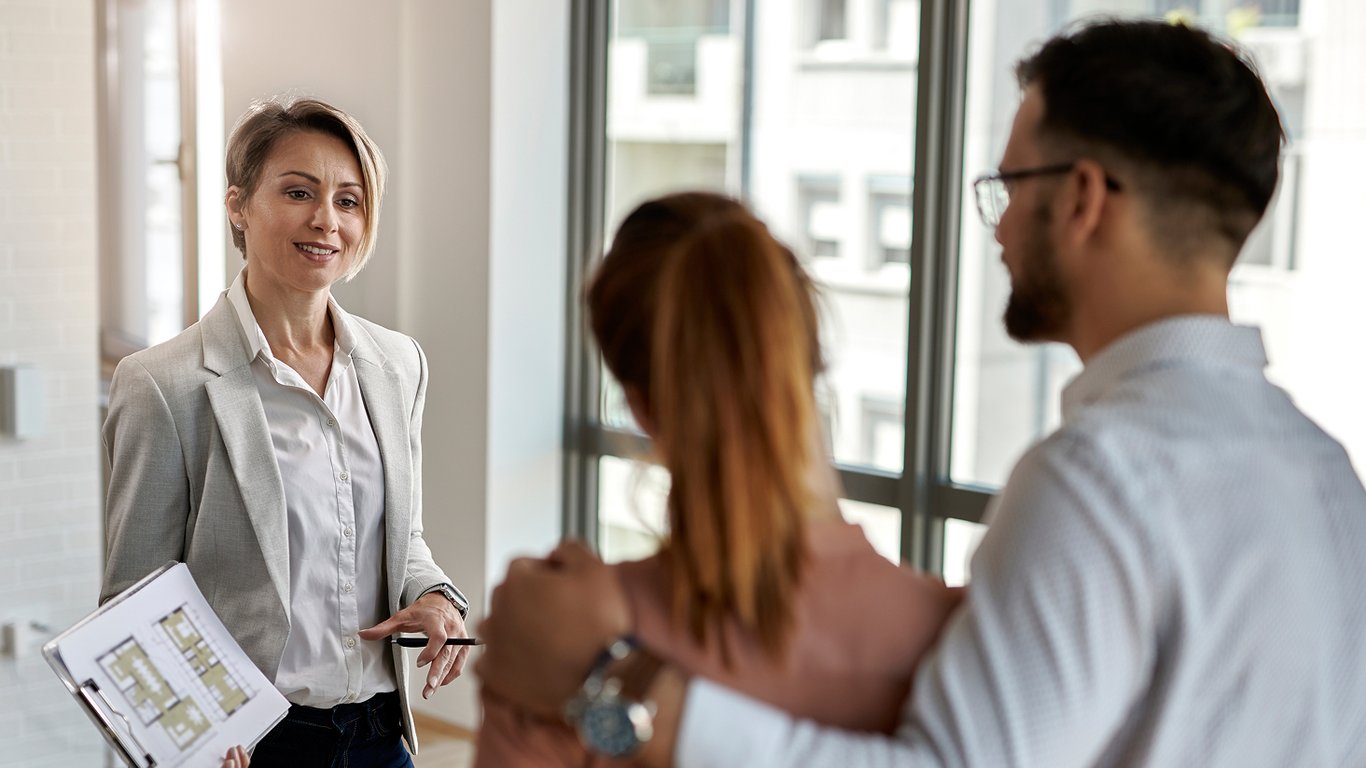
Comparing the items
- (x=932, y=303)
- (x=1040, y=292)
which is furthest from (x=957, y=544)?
(x=1040, y=292)

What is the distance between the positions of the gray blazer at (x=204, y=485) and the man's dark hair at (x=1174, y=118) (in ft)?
4.31

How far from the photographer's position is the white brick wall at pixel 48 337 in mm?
3770

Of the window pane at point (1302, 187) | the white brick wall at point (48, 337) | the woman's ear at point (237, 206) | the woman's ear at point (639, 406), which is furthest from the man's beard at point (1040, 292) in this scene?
the white brick wall at point (48, 337)

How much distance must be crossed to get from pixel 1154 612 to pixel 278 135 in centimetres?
167

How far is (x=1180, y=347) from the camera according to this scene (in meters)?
1.14

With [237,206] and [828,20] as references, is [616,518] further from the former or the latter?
[237,206]

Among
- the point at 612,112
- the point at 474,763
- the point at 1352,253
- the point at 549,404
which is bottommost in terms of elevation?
the point at 549,404

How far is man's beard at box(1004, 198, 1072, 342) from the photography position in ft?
3.98

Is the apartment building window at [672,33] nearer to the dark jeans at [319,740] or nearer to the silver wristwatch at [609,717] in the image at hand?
the dark jeans at [319,740]

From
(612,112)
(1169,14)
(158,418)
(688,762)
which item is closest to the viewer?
(688,762)

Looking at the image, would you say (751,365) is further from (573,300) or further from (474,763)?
(573,300)

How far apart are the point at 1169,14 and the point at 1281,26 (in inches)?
10.5

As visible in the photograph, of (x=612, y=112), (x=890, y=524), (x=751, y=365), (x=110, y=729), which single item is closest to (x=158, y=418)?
(x=110, y=729)

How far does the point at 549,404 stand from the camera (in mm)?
4637
